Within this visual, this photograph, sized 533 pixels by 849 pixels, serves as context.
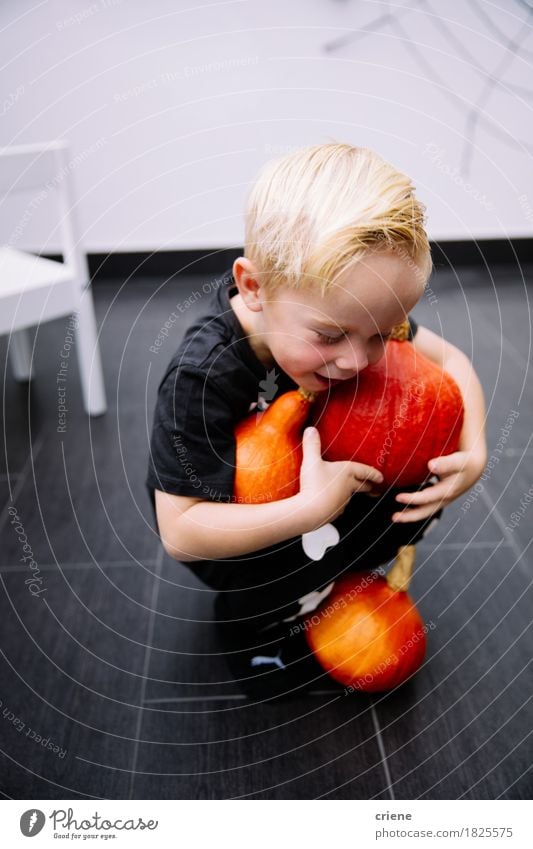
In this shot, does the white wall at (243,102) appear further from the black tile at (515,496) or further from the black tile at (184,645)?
the black tile at (184,645)

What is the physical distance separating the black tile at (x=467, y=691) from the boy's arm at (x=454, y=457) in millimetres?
183

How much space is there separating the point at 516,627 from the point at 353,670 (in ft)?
0.69

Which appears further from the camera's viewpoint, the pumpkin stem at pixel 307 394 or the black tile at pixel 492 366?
the black tile at pixel 492 366

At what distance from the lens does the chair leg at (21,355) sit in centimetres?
112

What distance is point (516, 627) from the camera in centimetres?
70

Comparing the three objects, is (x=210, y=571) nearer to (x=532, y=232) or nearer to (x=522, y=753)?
(x=522, y=753)

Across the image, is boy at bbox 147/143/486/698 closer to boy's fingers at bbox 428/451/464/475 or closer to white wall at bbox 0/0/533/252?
boy's fingers at bbox 428/451/464/475

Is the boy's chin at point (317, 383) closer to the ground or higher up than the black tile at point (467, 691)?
higher up

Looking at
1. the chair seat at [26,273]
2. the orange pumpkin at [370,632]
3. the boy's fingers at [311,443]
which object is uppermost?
the boy's fingers at [311,443]

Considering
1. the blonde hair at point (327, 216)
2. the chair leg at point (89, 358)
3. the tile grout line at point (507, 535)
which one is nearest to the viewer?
the blonde hair at point (327, 216)

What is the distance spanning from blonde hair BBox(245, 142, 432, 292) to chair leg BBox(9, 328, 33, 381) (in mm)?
791

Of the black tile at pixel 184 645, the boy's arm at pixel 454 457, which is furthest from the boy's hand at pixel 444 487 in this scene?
the black tile at pixel 184 645

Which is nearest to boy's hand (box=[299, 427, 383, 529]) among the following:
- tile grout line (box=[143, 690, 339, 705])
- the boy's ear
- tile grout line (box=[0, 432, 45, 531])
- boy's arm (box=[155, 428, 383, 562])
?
boy's arm (box=[155, 428, 383, 562])

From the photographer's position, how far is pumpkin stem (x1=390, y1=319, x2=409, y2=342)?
21.3 inches
